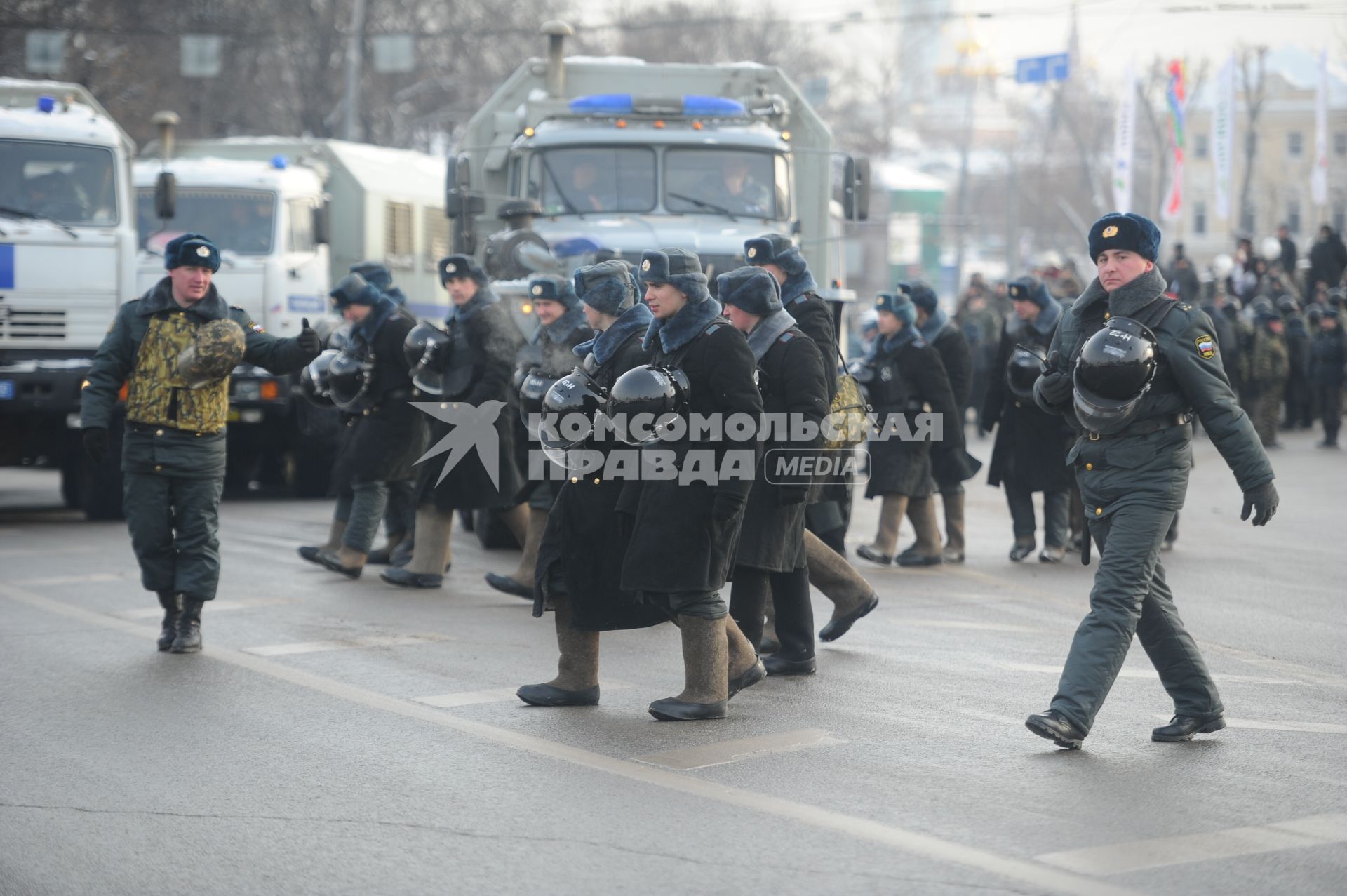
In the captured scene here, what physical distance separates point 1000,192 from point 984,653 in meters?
100

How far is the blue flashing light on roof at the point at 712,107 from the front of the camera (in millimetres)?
14750

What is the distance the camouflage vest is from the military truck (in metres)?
4.99

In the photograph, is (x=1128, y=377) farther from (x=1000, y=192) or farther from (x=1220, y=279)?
(x=1000, y=192)

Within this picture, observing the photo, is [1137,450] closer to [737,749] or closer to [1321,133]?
[737,749]

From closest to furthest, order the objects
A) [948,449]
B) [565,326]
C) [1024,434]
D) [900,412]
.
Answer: [565,326]
[900,412]
[948,449]
[1024,434]

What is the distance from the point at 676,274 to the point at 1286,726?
2960 millimetres

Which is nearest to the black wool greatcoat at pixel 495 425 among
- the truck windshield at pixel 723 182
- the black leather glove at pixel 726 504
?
the truck windshield at pixel 723 182

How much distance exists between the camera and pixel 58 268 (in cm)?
1461

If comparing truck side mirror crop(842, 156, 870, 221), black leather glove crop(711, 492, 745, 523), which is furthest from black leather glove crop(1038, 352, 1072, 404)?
truck side mirror crop(842, 156, 870, 221)

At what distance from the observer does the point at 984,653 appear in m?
8.75

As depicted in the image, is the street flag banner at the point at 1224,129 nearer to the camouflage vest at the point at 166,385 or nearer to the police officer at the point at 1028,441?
the police officer at the point at 1028,441

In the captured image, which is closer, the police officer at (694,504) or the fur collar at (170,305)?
the police officer at (694,504)

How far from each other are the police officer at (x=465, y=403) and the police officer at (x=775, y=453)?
3.02 metres

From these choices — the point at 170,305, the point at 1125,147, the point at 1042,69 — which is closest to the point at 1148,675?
the point at 170,305
